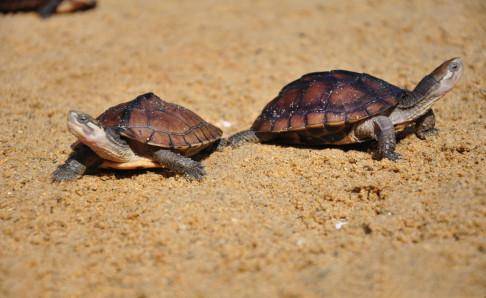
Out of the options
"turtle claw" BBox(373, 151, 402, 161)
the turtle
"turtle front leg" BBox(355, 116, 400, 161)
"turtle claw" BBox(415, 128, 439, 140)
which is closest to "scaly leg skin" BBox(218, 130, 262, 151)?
"turtle front leg" BBox(355, 116, 400, 161)

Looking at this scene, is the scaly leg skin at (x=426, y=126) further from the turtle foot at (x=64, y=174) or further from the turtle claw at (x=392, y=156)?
the turtle foot at (x=64, y=174)

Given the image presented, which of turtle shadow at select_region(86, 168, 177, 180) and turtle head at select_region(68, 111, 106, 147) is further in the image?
turtle shadow at select_region(86, 168, 177, 180)

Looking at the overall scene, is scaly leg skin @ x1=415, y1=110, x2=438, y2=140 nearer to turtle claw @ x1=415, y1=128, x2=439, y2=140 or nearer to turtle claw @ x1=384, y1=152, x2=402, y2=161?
turtle claw @ x1=415, y1=128, x2=439, y2=140

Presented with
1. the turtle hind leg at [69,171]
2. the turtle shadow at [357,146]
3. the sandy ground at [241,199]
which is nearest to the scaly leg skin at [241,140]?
the sandy ground at [241,199]

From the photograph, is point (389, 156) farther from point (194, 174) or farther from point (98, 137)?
point (98, 137)

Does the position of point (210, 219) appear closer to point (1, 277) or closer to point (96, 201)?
point (96, 201)

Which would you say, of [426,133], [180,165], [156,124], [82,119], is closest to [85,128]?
[82,119]
